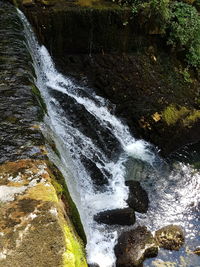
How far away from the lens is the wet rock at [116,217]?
607 cm

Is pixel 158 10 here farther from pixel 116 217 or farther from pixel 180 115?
pixel 116 217

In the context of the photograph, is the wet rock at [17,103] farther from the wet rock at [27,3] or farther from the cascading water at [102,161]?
the wet rock at [27,3]

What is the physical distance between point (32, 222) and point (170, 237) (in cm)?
422

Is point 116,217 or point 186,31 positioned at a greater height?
point 186,31

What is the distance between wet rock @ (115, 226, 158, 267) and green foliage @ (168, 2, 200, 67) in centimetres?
635

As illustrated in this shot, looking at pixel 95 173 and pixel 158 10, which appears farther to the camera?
pixel 158 10

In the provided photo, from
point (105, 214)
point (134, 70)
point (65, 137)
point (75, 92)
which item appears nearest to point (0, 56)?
point (65, 137)

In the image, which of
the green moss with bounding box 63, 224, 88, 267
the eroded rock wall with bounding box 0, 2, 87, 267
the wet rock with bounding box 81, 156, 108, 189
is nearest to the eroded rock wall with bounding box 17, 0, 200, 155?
the wet rock with bounding box 81, 156, 108, 189

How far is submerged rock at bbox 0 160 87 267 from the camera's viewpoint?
250 centimetres

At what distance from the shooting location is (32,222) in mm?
2750

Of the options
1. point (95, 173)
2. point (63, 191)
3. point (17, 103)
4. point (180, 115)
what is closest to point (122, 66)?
point (180, 115)

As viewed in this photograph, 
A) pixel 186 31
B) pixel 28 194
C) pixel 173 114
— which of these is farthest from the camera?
pixel 186 31

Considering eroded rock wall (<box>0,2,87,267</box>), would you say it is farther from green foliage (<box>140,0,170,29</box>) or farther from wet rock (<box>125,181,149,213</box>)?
green foliage (<box>140,0,170,29</box>)

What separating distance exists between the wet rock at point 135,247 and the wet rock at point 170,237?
0.19m
